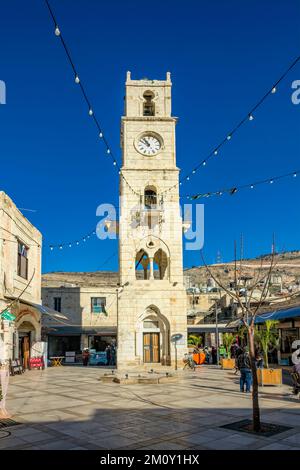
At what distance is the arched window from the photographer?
108 feet

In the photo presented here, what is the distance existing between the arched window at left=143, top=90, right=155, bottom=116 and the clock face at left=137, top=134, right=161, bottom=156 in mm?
2263

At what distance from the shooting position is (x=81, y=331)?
4159cm

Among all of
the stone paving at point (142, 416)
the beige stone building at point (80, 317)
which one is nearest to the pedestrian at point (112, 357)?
the beige stone building at point (80, 317)

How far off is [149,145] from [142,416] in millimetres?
23032

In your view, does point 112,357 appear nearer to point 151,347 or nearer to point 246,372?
point 151,347

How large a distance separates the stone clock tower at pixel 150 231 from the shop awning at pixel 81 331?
476 inches

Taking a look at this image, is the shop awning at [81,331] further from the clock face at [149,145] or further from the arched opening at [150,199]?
the clock face at [149,145]

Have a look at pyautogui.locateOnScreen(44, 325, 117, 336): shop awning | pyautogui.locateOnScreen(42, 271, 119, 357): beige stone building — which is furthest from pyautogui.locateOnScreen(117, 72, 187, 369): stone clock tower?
pyautogui.locateOnScreen(42, 271, 119, 357): beige stone building

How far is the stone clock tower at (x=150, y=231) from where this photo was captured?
29.1 m

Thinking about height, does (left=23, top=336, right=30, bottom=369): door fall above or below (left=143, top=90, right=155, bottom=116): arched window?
below

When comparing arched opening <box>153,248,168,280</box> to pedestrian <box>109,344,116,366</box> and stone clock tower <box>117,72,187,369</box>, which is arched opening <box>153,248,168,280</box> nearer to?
stone clock tower <box>117,72,187,369</box>
